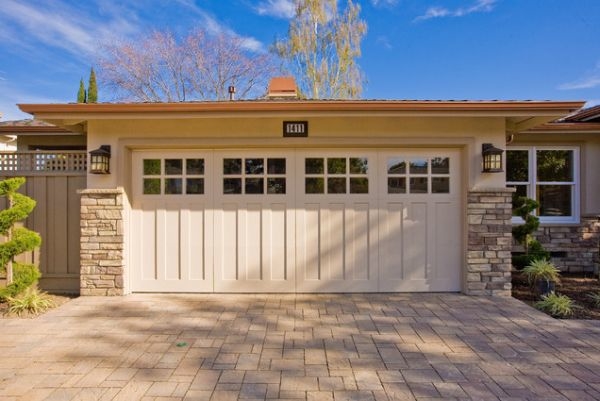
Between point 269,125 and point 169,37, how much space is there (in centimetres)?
1395

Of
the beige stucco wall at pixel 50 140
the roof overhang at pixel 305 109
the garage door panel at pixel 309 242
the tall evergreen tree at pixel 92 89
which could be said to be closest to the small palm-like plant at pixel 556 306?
the roof overhang at pixel 305 109

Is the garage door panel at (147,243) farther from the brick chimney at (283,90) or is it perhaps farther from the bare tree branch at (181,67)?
the bare tree branch at (181,67)

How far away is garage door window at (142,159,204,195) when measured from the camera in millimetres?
5379

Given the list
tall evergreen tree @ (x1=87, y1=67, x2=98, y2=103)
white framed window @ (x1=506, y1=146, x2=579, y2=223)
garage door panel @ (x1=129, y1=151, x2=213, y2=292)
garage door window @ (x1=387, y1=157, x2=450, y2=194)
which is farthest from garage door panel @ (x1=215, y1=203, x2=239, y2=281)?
tall evergreen tree @ (x1=87, y1=67, x2=98, y2=103)

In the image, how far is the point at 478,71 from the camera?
12.9 m

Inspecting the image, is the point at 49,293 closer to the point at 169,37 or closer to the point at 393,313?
the point at 393,313

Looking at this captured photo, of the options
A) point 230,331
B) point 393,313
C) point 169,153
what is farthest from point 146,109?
point 393,313

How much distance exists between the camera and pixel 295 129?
512 cm

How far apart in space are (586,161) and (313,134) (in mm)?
5319

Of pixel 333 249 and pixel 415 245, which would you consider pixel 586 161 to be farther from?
pixel 333 249

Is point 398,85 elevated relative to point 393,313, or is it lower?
elevated

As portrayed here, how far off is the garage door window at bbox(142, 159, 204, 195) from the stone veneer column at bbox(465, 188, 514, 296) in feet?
12.3

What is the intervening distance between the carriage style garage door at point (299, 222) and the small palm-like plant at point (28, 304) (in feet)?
3.48

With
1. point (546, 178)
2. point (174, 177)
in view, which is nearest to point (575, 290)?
point (546, 178)
